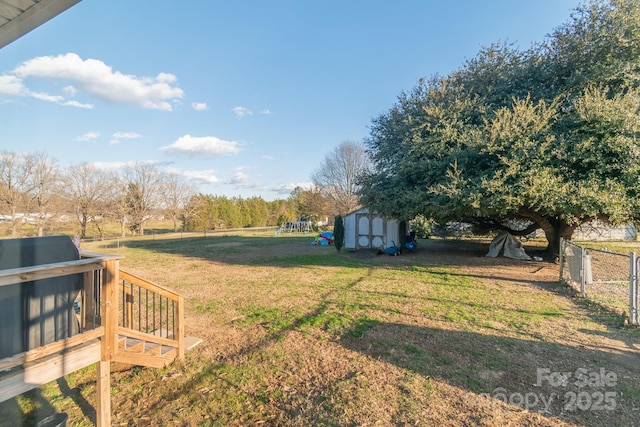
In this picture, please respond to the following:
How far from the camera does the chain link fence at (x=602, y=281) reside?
4.63m

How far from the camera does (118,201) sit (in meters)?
28.1

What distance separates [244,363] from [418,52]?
1259cm

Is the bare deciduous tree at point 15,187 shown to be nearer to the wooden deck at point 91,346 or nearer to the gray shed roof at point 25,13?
the gray shed roof at point 25,13

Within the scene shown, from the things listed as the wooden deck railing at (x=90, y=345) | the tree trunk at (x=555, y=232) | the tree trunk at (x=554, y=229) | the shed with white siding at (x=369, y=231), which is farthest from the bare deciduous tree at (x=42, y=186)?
the tree trunk at (x=555, y=232)

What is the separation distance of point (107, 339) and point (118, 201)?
31360mm

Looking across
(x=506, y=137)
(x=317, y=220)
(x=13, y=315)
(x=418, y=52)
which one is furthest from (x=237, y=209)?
(x=13, y=315)

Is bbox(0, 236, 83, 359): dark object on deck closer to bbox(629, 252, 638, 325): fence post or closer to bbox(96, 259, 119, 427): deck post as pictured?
bbox(96, 259, 119, 427): deck post

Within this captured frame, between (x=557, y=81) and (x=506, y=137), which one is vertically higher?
(x=557, y=81)

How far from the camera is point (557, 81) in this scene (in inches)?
367

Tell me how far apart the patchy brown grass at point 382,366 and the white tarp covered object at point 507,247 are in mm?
5151

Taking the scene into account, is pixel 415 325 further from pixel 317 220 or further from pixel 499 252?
pixel 317 220

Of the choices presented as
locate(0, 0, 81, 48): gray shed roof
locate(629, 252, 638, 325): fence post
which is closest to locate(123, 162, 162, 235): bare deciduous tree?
locate(0, 0, 81, 48): gray shed roof

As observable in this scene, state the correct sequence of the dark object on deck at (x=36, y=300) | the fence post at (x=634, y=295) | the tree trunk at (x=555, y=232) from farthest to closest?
the tree trunk at (x=555, y=232), the fence post at (x=634, y=295), the dark object on deck at (x=36, y=300)

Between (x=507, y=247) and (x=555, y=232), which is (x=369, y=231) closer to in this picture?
(x=507, y=247)
